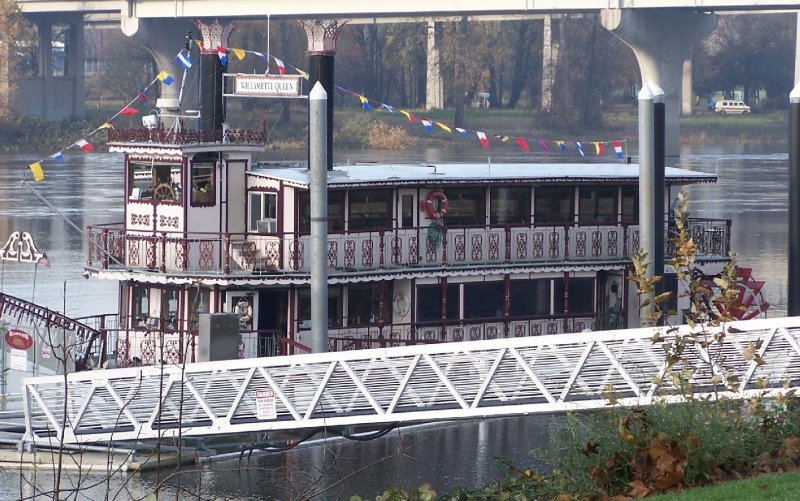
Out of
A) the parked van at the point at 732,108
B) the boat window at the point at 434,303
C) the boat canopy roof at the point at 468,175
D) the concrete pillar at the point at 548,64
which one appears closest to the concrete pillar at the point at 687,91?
the parked van at the point at 732,108

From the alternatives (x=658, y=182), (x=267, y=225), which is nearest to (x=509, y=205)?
(x=658, y=182)

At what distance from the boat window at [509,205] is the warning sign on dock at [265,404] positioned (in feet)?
28.2

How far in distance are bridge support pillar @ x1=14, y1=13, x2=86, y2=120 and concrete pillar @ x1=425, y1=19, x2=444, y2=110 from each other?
23878 millimetres

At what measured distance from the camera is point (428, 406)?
2475 centimetres

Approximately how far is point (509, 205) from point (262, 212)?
16.2 feet

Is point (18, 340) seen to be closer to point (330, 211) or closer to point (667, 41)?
point (330, 211)

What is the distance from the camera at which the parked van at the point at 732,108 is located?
124 metres

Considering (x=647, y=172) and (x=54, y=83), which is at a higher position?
(x=54, y=83)

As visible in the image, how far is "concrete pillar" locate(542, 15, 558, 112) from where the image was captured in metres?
119

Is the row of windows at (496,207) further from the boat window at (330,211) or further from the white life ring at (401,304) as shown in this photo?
the white life ring at (401,304)

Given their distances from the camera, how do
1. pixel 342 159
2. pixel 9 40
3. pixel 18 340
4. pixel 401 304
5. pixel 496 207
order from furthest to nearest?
1. pixel 9 40
2. pixel 342 159
3. pixel 496 207
4. pixel 401 304
5. pixel 18 340

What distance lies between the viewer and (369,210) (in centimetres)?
3155

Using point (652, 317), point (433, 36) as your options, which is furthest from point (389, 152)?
point (652, 317)

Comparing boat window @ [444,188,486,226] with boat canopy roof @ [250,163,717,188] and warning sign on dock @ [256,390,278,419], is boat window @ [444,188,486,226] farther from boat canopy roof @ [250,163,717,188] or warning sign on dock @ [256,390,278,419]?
warning sign on dock @ [256,390,278,419]
